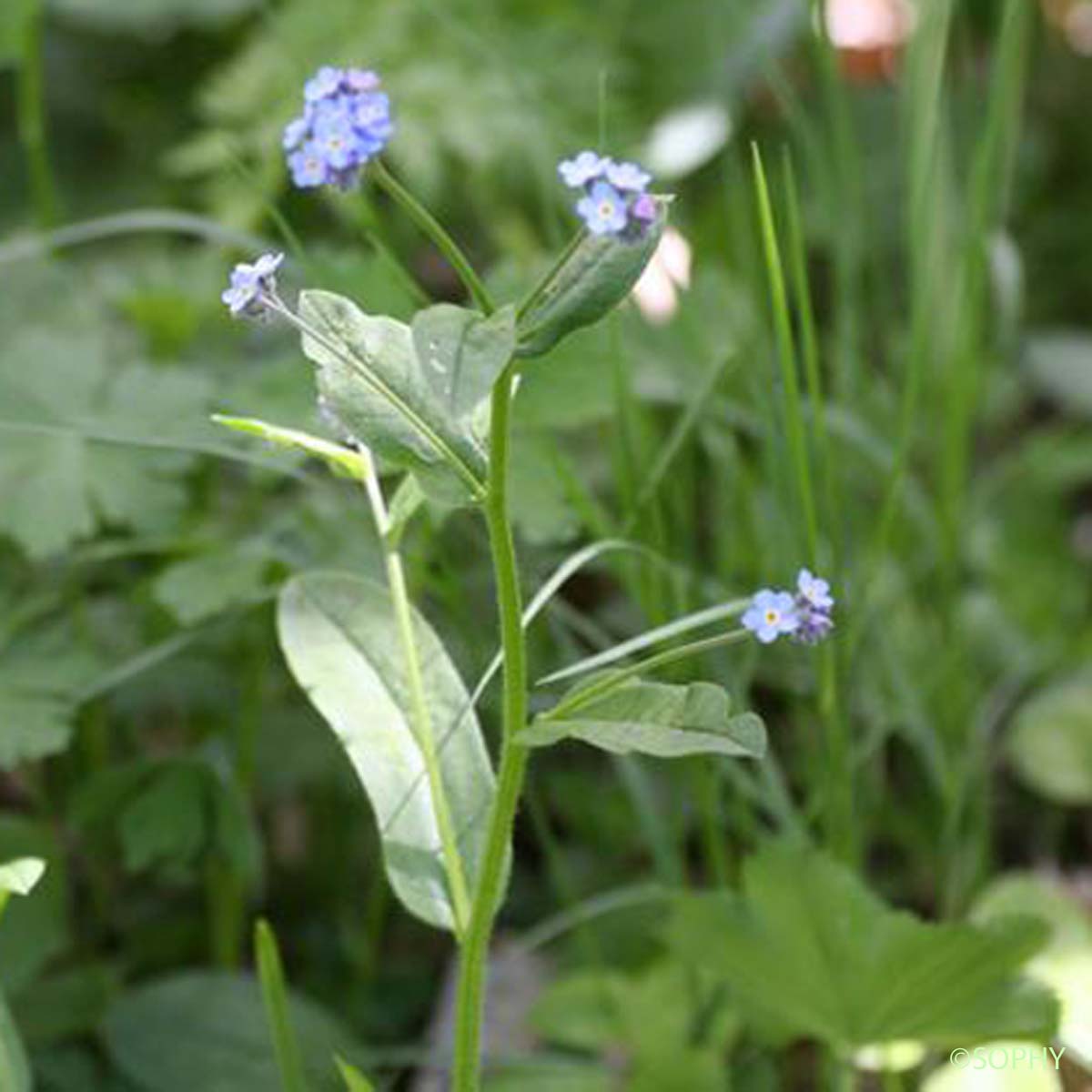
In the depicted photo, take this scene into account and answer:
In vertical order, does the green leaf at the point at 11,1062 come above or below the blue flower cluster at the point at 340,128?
below

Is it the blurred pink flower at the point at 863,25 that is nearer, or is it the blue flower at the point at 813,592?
the blue flower at the point at 813,592

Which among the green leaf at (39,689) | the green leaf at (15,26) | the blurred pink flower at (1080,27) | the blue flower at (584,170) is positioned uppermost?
the blurred pink flower at (1080,27)

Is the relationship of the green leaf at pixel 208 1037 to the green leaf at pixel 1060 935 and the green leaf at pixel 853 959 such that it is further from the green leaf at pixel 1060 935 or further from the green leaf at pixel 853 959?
the green leaf at pixel 1060 935

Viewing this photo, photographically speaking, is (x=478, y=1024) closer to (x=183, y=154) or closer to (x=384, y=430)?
(x=384, y=430)

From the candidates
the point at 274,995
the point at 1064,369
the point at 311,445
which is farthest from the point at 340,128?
the point at 1064,369

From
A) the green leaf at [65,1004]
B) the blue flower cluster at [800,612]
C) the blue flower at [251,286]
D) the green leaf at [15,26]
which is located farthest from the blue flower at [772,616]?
the green leaf at [15,26]

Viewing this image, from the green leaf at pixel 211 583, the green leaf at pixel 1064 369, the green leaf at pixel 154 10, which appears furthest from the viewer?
the green leaf at pixel 154 10

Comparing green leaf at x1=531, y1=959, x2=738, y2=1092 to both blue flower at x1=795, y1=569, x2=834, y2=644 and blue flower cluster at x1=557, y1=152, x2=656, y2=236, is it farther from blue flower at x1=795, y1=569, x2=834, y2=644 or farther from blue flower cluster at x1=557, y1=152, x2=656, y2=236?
blue flower cluster at x1=557, y1=152, x2=656, y2=236
